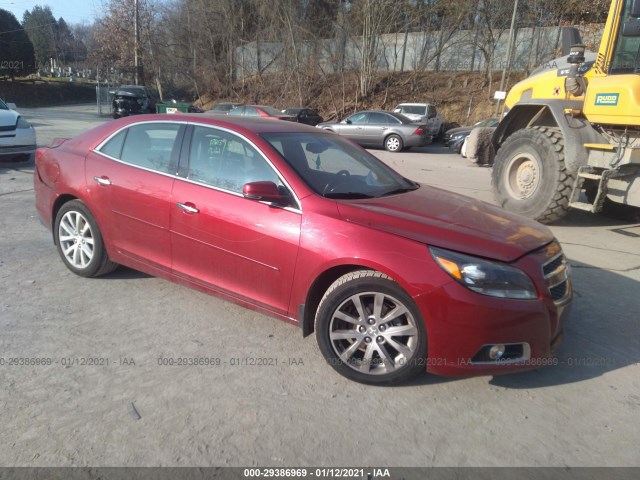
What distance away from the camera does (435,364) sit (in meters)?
2.82

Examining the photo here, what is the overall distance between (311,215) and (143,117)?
2103 mm

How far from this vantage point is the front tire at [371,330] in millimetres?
2848

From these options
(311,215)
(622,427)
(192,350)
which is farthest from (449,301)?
(192,350)

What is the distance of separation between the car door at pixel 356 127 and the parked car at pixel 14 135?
11708mm

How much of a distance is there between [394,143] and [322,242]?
16.4m

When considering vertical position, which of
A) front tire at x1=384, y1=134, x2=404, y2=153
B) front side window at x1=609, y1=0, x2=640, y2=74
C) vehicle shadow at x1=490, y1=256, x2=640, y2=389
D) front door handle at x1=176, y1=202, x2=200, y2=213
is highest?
front side window at x1=609, y1=0, x2=640, y2=74

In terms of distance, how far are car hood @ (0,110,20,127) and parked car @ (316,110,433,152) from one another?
10.5 metres

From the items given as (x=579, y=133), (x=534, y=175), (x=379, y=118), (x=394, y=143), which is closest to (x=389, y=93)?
(x=379, y=118)

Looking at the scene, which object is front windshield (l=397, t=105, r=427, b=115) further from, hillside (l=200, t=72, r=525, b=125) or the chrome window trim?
the chrome window trim

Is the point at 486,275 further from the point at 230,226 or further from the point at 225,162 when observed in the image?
the point at 225,162

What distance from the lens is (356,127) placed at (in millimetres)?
19297

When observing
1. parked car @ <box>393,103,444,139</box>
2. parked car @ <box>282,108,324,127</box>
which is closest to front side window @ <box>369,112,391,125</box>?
parked car @ <box>393,103,444,139</box>

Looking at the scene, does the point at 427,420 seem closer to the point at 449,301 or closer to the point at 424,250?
the point at 449,301

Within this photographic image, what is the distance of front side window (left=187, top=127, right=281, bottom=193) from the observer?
3.45m
